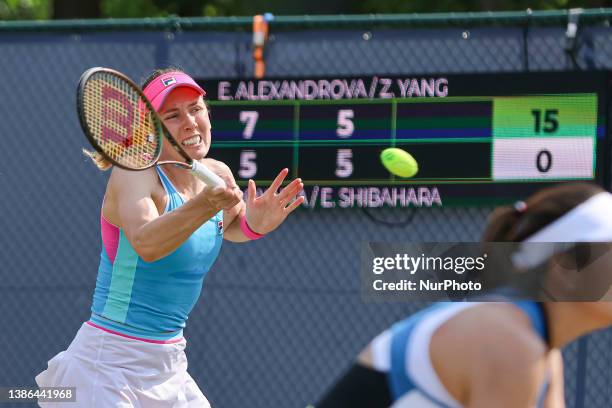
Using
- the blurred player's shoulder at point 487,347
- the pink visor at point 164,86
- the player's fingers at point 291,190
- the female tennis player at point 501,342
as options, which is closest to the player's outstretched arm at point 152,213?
the pink visor at point 164,86

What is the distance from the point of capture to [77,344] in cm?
373

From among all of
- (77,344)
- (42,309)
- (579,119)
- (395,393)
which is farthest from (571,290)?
(42,309)

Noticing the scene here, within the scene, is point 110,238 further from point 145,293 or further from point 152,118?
point 152,118

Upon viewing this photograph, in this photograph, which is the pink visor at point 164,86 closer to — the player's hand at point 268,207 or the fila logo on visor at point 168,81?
the fila logo on visor at point 168,81

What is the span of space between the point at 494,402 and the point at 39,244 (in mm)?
3754

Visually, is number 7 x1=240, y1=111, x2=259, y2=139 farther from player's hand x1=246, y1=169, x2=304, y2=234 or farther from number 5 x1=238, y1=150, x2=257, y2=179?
player's hand x1=246, y1=169, x2=304, y2=234

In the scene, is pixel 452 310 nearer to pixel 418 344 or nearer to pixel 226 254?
pixel 418 344

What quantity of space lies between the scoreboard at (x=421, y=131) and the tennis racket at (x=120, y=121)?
5.21 ft

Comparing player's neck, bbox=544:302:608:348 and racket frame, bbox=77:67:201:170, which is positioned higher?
racket frame, bbox=77:67:201:170

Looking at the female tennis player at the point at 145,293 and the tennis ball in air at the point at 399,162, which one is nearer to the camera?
the female tennis player at the point at 145,293

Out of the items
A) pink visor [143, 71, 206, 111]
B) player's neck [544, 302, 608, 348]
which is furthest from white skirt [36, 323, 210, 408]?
player's neck [544, 302, 608, 348]

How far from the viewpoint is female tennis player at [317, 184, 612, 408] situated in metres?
2.36

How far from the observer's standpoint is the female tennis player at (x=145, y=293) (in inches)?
143

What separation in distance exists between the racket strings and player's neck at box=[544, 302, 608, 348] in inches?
59.9
